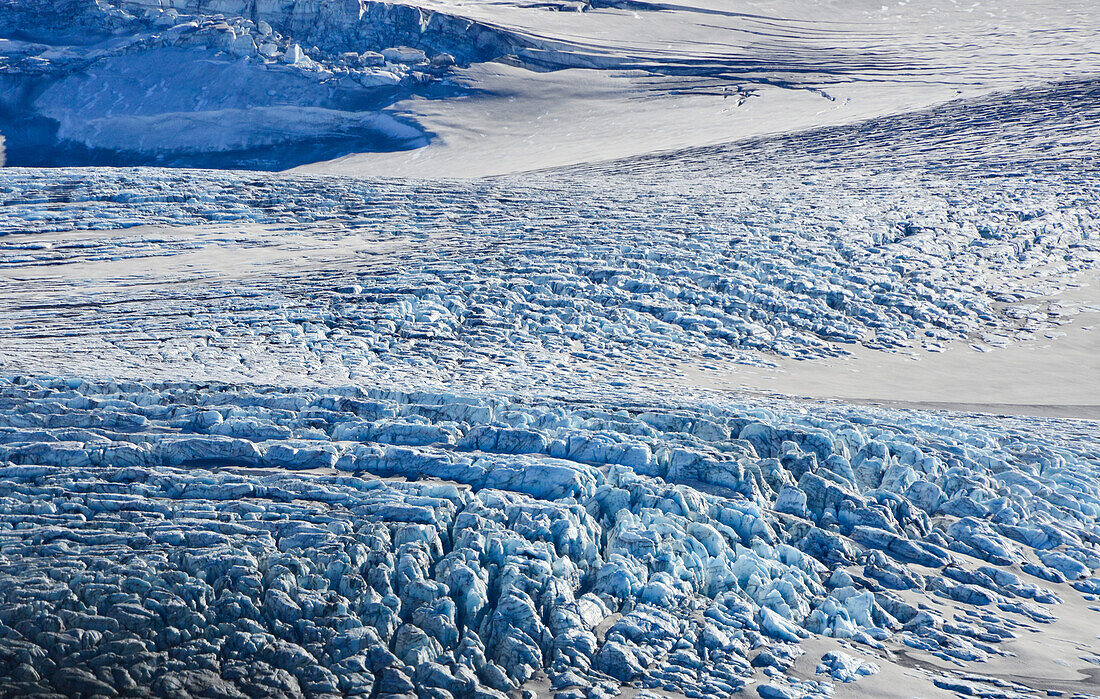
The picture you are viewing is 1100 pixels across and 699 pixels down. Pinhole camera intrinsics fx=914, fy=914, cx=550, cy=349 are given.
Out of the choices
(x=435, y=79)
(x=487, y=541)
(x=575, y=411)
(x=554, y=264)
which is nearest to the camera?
(x=487, y=541)

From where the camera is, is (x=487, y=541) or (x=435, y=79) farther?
(x=435, y=79)

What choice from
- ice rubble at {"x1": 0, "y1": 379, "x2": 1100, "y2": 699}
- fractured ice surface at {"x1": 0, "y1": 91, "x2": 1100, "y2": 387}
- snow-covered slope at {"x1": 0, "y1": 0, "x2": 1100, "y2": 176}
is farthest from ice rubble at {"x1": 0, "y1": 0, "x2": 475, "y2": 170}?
ice rubble at {"x1": 0, "y1": 379, "x2": 1100, "y2": 699}

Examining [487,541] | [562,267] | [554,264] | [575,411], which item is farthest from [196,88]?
[487,541]

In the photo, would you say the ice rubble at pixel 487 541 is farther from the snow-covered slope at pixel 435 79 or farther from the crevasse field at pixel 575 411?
the snow-covered slope at pixel 435 79

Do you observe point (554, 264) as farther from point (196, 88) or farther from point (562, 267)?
point (196, 88)

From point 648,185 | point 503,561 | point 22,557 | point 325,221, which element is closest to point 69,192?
point 325,221

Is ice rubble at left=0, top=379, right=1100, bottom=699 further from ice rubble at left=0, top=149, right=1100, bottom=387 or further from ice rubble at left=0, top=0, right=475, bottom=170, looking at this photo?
ice rubble at left=0, top=0, right=475, bottom=170
